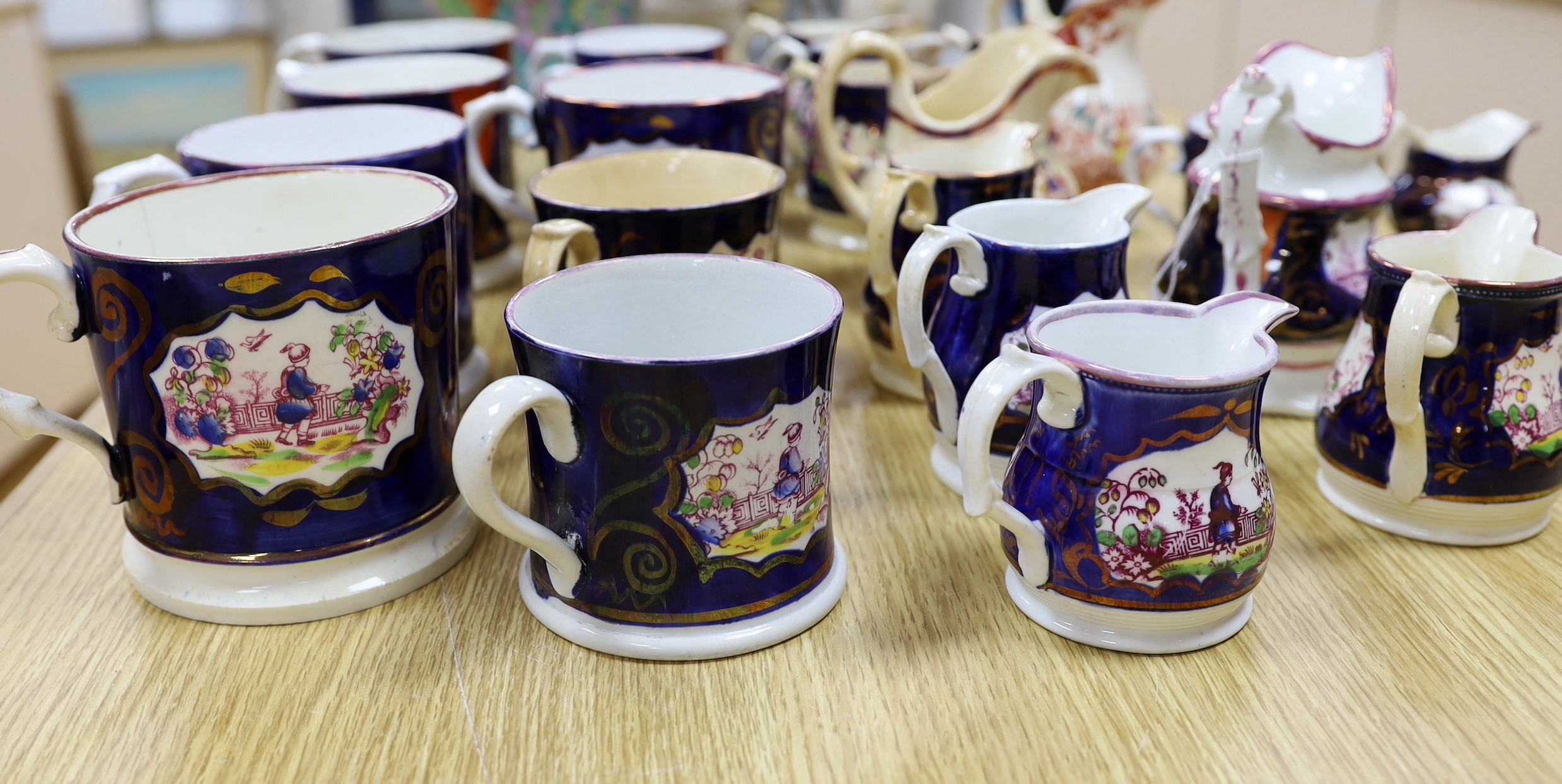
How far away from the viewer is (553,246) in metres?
0.65

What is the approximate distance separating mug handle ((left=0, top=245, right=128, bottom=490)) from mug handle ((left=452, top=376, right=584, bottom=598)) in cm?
19

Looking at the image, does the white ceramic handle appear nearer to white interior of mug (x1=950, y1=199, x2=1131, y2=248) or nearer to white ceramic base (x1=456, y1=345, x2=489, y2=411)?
white ceramic base (x1=456, y1=345, x2=489, y2=411)

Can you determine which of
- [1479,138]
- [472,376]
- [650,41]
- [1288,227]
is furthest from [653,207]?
[1479,138]

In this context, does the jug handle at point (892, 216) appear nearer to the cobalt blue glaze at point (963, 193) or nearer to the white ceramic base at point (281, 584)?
the cobalt blue glaze at point (963, 193)

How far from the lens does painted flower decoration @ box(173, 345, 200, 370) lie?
0.53 metres

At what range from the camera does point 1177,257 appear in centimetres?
78

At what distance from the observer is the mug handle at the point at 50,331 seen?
524 millimetres

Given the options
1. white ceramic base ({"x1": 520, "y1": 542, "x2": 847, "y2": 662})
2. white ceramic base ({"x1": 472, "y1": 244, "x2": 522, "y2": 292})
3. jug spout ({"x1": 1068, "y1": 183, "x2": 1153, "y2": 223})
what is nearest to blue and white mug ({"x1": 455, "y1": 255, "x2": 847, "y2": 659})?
white ceramic base ({"x1": 520, "y1": 542, "x2": 847, "y2": 662})

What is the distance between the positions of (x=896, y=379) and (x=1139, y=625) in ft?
1.05

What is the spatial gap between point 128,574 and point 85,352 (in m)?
0.63

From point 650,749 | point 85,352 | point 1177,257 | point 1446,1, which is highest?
point 1446,1

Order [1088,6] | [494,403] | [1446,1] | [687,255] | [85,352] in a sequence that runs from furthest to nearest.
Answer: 1. [1446,1]
2. [85,352]
3. [1088,6]
4. [687,255]
5. [494,403]

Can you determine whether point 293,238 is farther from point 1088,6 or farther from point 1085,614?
point 1088,6

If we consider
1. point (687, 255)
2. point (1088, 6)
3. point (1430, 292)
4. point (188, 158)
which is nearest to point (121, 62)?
point (188, 158)
